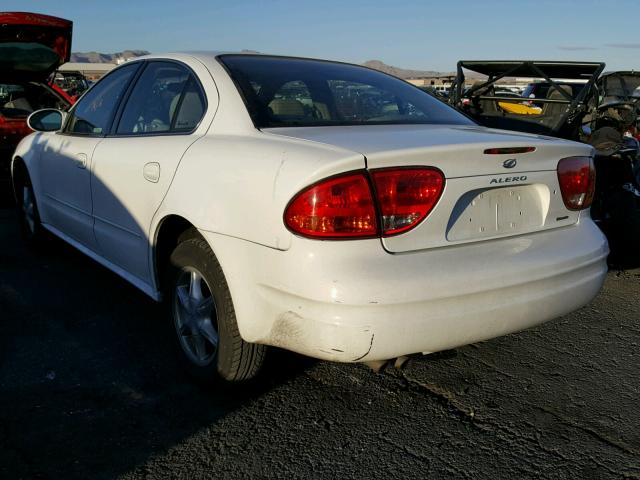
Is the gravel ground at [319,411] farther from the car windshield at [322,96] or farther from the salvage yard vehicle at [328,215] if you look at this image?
the car windshield at [322,96]

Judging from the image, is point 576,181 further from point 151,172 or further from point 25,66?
point 25,66

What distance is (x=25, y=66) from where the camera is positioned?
872 cm

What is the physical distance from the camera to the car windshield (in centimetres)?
288

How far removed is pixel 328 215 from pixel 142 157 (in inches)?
53.0

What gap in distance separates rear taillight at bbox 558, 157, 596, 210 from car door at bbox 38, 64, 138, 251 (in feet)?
8.21

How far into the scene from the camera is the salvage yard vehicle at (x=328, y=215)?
2201mm

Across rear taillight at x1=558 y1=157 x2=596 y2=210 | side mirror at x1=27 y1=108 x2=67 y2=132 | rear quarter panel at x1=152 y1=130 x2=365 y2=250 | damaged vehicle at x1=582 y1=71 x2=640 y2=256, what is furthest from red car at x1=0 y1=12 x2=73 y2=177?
rear taillight at x1=558 y1=157 x2=596 y2=210

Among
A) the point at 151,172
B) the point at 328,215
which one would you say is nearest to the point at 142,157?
the point at 151,172

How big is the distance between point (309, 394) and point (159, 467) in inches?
31.1

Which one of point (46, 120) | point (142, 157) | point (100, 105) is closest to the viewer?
point (142, 157)

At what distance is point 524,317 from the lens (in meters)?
2.52

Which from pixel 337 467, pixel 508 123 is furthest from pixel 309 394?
pixel 508 123

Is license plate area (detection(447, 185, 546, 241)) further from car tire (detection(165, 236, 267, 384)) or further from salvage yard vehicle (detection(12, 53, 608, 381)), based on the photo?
car tire (detection(165, 236, 267, 384))

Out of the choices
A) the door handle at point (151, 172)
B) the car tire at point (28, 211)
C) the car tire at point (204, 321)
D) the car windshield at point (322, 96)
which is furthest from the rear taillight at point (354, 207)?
the car tire at point (28, 211)
